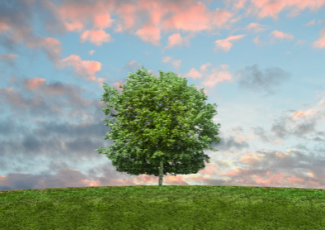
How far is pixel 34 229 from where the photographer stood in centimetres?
1442

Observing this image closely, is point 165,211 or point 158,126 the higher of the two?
point 158,126

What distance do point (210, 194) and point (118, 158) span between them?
42.1 ft

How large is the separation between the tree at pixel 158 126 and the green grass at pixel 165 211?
8.17 metres

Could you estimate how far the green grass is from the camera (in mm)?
14711

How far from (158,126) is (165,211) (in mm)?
10374

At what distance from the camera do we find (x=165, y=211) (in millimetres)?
16172

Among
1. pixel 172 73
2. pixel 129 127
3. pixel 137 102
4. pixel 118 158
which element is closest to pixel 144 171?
pixel 118 158

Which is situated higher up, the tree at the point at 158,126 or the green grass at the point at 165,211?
the tree at the point at 158,126

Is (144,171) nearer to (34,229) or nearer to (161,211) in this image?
(161,211)

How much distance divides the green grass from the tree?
322 inches

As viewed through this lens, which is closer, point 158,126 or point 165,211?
point 165,211

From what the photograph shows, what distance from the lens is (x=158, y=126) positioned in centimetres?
2552

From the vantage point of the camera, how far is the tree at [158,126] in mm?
26688

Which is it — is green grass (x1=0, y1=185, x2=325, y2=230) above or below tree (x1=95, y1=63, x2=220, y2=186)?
below
